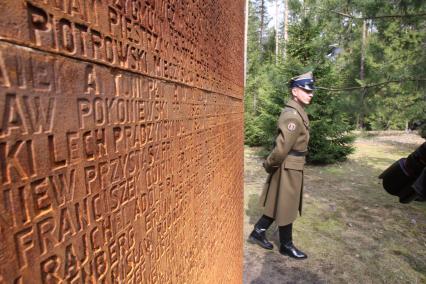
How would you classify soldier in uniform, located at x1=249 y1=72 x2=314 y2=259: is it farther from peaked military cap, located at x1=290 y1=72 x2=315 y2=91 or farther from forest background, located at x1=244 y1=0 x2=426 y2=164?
forest background, located at x1=244 y1=0 x2=426 y2=164

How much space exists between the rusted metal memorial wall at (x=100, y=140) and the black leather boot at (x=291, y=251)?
253cm

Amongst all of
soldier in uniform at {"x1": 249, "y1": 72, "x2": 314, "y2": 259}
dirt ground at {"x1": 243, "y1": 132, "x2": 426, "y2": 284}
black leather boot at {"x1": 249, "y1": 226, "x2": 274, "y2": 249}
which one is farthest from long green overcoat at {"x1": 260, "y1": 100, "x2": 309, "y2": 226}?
dirt ground at {"x1": 243, "y1": 132, "x2": 426, "y2": 284}

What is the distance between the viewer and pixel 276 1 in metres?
25.4

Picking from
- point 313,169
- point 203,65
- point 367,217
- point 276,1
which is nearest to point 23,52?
point 203,65

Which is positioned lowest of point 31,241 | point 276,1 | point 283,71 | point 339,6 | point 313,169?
point 313,169

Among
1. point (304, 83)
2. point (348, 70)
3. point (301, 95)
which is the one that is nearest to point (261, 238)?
point (301, 95)

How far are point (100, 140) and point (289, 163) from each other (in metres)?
2.92

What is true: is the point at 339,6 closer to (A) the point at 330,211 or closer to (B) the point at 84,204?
(A) the point at 330,211

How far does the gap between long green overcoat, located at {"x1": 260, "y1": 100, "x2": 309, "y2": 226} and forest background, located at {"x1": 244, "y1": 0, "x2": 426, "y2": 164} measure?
1.80 metres

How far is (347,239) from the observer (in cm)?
385

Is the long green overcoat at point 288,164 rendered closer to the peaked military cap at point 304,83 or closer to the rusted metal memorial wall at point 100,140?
the peaked military cap at point 304,83

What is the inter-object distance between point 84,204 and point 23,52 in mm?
275

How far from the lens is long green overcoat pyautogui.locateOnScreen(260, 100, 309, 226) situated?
10.3 feet

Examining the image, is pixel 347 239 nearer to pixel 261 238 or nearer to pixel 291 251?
pixel 291 251
